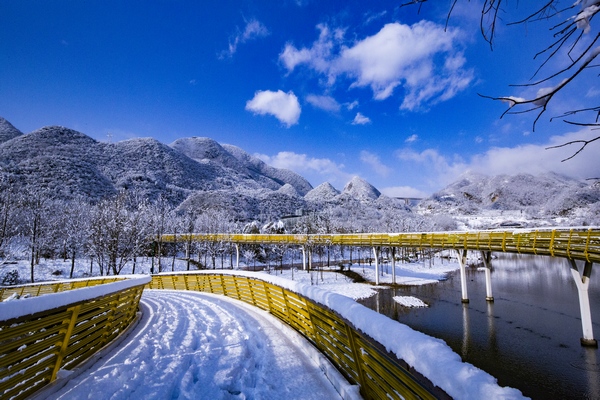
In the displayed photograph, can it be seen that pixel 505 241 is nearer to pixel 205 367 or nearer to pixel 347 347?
pixel 347 347

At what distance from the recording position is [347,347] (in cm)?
324

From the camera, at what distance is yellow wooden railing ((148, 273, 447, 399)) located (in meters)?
1.86

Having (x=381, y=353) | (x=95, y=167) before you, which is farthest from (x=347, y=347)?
(x=95, y=167)

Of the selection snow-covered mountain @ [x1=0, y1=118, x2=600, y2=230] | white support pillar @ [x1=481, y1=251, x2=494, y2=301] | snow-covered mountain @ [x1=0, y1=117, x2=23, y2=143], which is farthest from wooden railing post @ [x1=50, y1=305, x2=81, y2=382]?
snow-covered mountain @ [x1=0, y1=117, x2=23, y2=143]

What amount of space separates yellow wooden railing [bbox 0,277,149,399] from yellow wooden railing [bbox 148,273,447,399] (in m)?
3.01

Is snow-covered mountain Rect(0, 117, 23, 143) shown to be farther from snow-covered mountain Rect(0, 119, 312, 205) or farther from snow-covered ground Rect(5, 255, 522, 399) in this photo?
snow-covered ground Rect(5, 255, 522, 399)

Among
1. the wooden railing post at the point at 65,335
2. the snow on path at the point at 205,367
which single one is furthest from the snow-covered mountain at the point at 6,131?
the wooden railing post at the point at 65,335

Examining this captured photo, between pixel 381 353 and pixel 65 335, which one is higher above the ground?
pixel 381 353

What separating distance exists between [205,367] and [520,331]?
Result: 16243mm

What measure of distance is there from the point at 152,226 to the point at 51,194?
41.8m

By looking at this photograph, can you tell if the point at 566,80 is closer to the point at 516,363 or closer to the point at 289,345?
the point at 289,345

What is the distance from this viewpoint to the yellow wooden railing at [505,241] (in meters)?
11.6

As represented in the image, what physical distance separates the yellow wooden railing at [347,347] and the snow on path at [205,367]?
333 mm

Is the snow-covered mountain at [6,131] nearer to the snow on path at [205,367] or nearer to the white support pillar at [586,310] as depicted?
the snow on path at [205,367]
